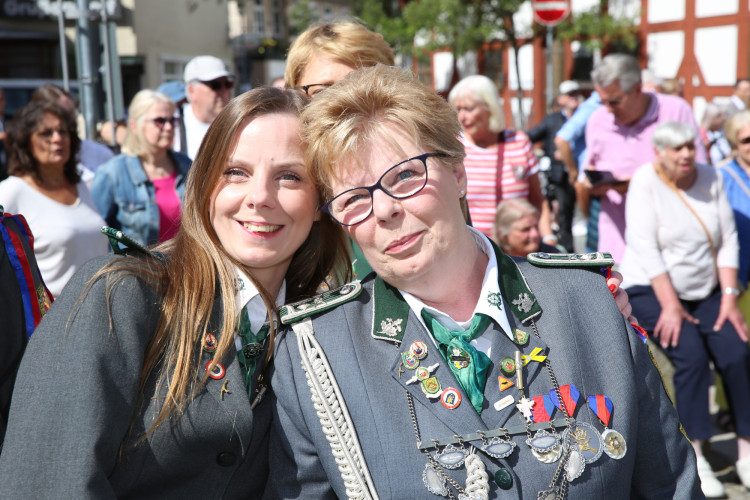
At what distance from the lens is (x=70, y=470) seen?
5.61 ft

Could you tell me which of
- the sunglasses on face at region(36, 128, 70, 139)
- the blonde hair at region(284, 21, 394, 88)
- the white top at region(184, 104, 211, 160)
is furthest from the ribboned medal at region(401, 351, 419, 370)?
the white top at region(184, 104, 211, 160)

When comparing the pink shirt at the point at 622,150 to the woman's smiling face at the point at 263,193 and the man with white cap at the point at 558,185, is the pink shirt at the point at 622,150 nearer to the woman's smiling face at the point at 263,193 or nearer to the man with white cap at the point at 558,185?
the man with white cap at the point at 558,185

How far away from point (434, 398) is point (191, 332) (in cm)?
59

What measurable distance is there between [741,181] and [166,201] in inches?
143

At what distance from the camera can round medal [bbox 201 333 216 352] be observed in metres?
1.95

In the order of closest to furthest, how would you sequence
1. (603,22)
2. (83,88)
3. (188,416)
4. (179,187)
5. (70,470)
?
(70,470), (188,416), (179,187), (83,88), (603,22)

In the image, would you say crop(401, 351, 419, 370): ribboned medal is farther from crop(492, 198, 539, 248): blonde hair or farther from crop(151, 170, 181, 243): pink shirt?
crop(151, 170, 181, 243): pink shirt

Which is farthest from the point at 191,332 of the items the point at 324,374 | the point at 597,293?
the point at 597,293

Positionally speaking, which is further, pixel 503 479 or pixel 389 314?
pixel 389 314

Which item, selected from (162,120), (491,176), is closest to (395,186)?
(491,176)

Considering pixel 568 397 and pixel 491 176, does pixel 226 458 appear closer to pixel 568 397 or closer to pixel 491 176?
pixel 568 397

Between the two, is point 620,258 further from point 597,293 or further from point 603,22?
point 603,22

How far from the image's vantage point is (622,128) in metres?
5.44

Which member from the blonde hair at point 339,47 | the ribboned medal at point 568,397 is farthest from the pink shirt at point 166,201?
the ribboned medal at point 568,397
